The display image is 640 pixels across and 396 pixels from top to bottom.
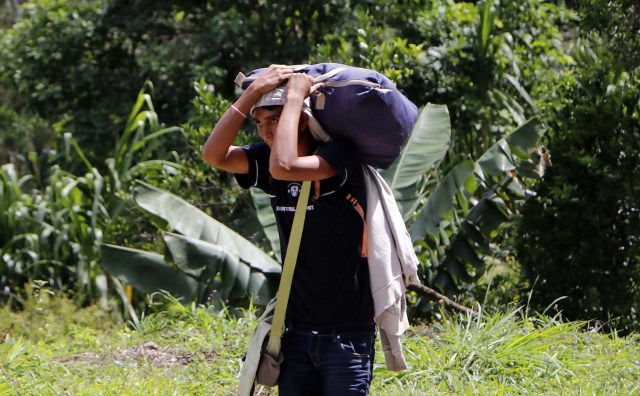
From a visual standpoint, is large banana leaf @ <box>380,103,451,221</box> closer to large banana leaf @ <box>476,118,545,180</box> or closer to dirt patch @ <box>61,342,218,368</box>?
large banana leaf @ <box>476,118,545,180</box>

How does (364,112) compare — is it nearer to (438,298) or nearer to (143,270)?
(438,298)

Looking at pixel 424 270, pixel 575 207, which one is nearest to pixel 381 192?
pixel 575 207

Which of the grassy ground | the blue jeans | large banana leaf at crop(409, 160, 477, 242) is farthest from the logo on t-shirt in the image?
large banana leaf at crop(409, 160, 477, 242)

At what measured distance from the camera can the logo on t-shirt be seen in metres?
3.32

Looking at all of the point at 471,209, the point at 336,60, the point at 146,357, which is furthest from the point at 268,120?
the point at 336,60

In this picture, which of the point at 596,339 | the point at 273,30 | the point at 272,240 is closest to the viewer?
the point at 596,339

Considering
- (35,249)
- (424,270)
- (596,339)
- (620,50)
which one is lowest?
(35,249)

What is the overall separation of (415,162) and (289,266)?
4.10 meters

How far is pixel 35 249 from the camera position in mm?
9414

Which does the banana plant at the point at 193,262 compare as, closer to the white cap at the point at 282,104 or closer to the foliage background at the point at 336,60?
the foliage background at the point at 336,60

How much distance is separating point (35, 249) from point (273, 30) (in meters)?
3.42

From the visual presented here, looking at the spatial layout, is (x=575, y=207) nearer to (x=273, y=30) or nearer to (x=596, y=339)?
(x=596, y=339)

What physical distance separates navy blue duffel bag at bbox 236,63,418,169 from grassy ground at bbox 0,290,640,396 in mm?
1914

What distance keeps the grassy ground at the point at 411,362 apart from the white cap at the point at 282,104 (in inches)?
76.4
